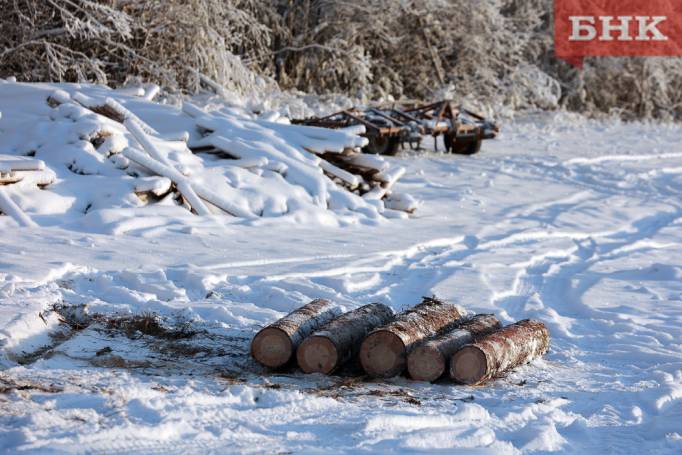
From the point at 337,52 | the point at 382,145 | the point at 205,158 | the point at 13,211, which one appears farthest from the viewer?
the point at 337,52

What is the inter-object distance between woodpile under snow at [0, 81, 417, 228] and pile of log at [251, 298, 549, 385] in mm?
4361

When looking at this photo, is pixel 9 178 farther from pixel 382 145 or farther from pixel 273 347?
pixel 382 145

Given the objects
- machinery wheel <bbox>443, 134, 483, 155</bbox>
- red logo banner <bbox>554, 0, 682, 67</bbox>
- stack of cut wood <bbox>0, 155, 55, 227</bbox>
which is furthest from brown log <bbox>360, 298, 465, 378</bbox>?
red logo banner <bbox>554, 0, 682, 67</bbox>

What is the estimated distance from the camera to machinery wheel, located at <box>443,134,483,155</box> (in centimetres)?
1628

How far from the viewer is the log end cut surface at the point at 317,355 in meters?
5.20

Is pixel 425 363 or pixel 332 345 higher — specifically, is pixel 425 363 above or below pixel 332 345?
below

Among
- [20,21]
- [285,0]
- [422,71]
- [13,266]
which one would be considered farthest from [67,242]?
[422,71]

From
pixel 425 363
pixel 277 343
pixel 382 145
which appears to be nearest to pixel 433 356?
pixel 425 363

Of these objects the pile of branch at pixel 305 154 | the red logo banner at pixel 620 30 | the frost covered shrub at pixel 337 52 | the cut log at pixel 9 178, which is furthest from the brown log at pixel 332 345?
the red logo banner at pixel 620 30

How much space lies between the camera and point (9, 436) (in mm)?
3715

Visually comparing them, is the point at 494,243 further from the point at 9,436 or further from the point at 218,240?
the point at 9,436

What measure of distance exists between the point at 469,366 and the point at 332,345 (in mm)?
714

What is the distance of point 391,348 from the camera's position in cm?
523

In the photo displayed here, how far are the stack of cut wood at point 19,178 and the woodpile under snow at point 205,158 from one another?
0.17 feet
